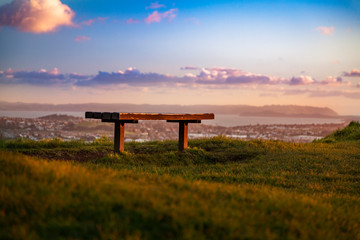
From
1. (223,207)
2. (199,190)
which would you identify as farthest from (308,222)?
(199,190)

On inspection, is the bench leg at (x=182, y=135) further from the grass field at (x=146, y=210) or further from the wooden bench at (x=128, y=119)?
the grass field at (x=146, y=210)

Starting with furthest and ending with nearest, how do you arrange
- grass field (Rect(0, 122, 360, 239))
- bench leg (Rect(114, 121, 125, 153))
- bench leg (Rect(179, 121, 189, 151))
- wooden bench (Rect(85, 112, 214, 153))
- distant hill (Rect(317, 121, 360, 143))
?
distant hill (Rect(317, 121, 360, 143))
bench leg (Rect(179, 121, 189, 151))
bench leg (Rect(114, 121, 125, 153))
wooden bench (Rect(85, 112, 214, 153))
grass field (Rect(0, 122, 360, 239))

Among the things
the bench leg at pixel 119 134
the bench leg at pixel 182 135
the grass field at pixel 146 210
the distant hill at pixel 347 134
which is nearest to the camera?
the grass field at pixel 146 210

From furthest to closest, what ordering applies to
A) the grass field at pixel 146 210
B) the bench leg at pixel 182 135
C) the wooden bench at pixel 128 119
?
the bench leg at pixel 182 135
the wooden bench at pixel 128 119
the grass field at pixel 146 210

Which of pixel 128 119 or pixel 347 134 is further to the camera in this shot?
pixel 347 134

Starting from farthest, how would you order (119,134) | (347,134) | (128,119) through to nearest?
(347,134), (119,134), (128,119)

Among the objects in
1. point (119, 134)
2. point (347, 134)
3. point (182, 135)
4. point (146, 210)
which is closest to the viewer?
point (146, 210)

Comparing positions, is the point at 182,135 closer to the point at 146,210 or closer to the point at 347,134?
the point at 146,210

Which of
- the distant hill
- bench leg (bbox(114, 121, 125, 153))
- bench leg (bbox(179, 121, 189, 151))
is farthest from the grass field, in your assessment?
the distant hill

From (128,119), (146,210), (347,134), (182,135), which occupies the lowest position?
(146,210)

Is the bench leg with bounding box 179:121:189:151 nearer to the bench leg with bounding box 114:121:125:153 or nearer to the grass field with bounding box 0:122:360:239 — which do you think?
the bench leg with bounding box 114:121:125:153

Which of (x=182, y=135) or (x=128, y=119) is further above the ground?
(x=128, y=119)

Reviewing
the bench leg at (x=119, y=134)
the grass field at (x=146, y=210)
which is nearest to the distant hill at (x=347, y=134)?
the bench leg at (x=119, y=134)

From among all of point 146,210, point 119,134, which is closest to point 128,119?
point 119,134
